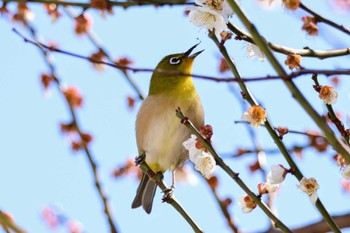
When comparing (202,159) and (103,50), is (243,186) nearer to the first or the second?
(202,159)

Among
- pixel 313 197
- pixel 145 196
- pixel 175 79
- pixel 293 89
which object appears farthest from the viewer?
pixel 175 79

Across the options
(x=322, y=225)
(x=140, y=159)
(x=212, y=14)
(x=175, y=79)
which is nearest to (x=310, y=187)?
(x=322, y=225)

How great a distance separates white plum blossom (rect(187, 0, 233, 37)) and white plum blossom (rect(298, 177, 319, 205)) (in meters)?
0.96

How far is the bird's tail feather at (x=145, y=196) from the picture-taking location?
21.5 feet

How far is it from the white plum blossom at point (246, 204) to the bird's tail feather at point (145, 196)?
2744 millimetres

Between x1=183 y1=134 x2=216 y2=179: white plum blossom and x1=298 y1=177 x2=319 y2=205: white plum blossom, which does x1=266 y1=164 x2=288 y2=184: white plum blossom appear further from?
x1=183 y1=134 x2=216 y2=179: white plum blossom

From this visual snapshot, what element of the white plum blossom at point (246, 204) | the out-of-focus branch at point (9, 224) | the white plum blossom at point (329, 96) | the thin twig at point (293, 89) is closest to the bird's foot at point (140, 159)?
the white plum blossom at point (246, 204)

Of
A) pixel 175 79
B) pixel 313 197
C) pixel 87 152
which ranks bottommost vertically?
pixel 313 197

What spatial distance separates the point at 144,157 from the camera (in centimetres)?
643

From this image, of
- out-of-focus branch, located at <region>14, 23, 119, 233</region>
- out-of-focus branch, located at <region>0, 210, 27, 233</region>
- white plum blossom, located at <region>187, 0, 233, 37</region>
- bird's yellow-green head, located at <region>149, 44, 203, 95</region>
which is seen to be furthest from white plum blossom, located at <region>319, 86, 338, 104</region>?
bird's yellow-green head, located at <region>149, 44, 203, 95</region>

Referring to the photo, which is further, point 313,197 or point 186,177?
point 186,177

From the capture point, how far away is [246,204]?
3840mm

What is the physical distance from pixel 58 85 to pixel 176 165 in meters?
1.43

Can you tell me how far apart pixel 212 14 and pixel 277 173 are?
0.98m
